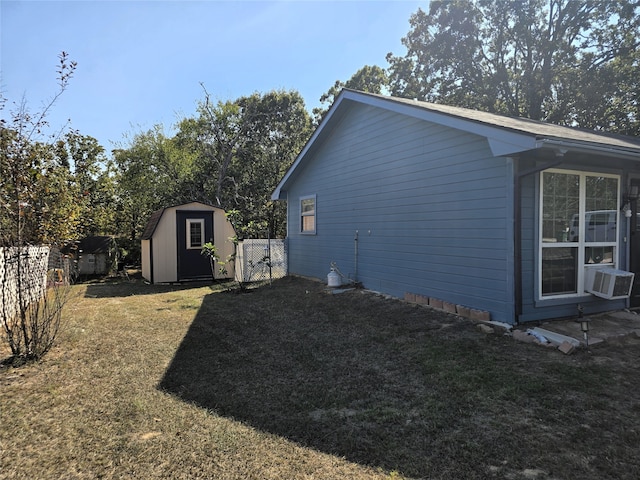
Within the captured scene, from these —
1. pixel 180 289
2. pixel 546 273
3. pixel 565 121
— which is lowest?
pixel 180 289

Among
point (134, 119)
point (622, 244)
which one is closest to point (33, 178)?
point (622, 244)

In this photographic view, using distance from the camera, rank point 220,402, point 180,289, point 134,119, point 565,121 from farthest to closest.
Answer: point 134,119, point 565,121, point 180,289, point 220,402

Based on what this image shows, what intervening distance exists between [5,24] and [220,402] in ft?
18.6

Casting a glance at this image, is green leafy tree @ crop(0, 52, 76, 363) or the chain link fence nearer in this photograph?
green leafy tree @ crop(0, 52, 76, 363)

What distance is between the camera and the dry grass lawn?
2.38 m

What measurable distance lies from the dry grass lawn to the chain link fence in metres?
5.41

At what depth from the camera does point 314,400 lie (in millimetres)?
3342

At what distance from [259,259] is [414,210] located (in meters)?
5.87

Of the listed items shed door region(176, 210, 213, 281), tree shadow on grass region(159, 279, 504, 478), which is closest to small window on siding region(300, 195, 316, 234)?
shed door region(176, 210, 213, 281)

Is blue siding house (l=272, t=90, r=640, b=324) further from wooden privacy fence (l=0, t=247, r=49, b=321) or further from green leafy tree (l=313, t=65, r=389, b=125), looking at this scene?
green leafy tree (l=313, t=65, r=389, b=125)

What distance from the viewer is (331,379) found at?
12.6ft

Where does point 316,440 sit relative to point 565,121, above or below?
below

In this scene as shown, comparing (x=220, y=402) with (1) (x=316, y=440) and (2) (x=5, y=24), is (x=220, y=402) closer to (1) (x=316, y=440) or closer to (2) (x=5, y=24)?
(1) (x=316, y=440)

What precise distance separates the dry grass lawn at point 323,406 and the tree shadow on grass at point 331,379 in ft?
0.06
